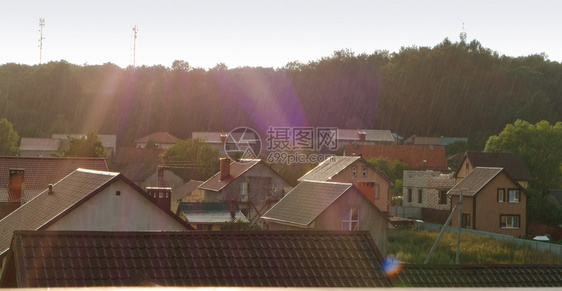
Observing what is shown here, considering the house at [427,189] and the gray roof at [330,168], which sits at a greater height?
the gray roof at [330,168]

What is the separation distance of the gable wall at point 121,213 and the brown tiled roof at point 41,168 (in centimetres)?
1182

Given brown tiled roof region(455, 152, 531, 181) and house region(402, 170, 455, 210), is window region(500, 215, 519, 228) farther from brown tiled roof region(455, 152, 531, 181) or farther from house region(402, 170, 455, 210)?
brown tiled roof region(455, 152, 531, 181)

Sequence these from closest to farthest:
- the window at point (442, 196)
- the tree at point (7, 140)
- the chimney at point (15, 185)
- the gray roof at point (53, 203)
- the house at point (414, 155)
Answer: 1. the gray roof at point (53, 203)
2. the chimney at point (15, 185)
3. the window at point (442, 196)
4. the house at point (414, 155)
5. the tree at point (7, 140)

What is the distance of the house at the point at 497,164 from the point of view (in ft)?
155

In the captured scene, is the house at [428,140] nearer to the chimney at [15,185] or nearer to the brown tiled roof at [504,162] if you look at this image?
the brown tiled roof at [504,162]

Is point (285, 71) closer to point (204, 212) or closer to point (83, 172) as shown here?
point (204, 212)

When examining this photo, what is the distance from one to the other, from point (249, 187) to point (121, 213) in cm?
2357

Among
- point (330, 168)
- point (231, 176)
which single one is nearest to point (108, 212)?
point (231, 176)

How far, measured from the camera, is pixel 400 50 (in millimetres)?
134250

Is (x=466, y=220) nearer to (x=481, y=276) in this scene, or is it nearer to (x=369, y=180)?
(x=369, y=180)

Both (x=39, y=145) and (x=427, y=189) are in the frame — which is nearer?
(x=427, y=189)

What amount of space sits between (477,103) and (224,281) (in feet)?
364

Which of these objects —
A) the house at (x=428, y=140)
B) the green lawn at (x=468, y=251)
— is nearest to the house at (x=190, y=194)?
the green lawn at (x=468, y=251)

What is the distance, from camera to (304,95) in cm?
12862
